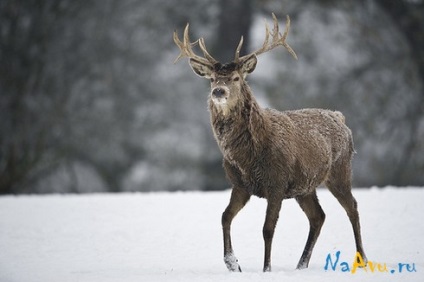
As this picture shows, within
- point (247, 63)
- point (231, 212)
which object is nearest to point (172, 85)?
point (247, 63)

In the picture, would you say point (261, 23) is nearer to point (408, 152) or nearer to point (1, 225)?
point (408, 152)

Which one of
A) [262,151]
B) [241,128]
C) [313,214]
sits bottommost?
[313,214]

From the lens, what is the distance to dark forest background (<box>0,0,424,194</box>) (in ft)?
82.8

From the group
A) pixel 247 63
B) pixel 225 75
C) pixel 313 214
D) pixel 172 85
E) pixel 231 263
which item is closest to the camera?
pixel 231 263

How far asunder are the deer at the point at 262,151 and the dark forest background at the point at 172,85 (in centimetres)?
1420

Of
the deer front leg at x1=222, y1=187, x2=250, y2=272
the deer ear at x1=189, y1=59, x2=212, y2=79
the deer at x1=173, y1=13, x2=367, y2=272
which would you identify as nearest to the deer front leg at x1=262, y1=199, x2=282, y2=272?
the deer at x1=173, y1=13, x2=367, y2=272

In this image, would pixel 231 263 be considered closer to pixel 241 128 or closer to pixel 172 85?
pixel 241 128

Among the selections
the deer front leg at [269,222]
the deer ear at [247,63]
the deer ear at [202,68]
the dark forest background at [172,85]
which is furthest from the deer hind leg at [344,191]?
the dark forest background at [172,85]

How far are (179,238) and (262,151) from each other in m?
2.93

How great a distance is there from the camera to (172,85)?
2809 centimetres

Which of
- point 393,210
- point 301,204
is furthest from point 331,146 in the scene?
point 393,210

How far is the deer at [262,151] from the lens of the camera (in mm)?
9977

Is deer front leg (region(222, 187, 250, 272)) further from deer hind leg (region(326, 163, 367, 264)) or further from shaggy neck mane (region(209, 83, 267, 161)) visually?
deer hind leg (region(326, 163, 367, 264))

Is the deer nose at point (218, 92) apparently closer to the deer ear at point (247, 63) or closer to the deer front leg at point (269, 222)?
the deer ear at point (247, 63)
